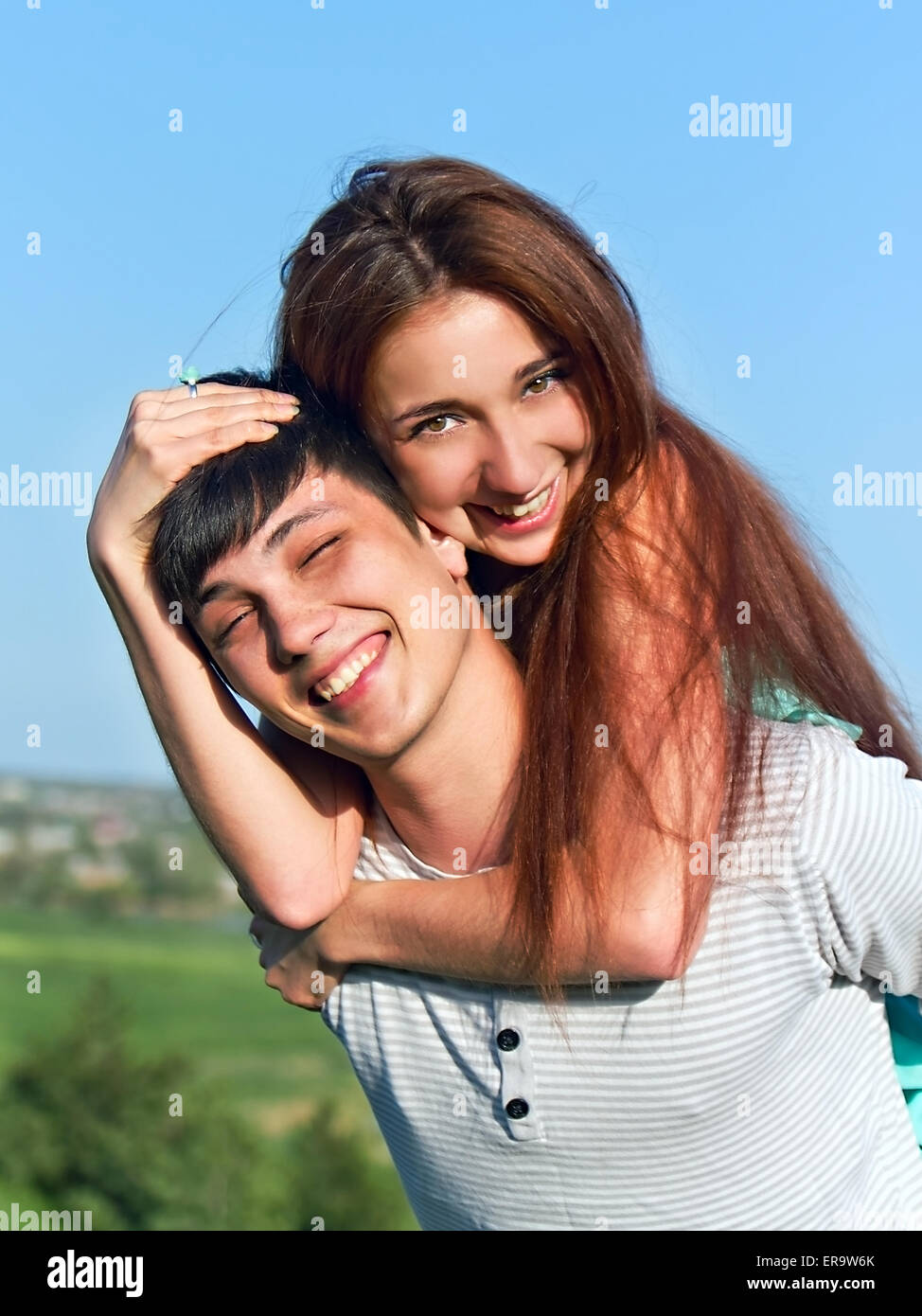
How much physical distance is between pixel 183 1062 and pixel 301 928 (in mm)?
26498

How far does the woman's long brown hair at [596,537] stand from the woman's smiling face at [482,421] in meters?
0.04

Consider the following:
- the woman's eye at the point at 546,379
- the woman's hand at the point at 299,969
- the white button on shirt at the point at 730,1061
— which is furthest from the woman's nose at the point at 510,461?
the woman's hand at the point at 299,969

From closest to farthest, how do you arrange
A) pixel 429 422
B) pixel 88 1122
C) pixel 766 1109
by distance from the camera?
1. pixel 766 1109
2. pixel 429 422
3. pixel 88 1122

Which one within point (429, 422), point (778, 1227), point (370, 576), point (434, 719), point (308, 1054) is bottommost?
point (308, 1054)

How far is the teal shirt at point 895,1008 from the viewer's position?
10.1ft

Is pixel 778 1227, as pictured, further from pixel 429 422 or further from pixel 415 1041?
pixel 429 422

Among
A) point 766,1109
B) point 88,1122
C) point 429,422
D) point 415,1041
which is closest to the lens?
point 766,1109

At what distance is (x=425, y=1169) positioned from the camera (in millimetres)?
3201

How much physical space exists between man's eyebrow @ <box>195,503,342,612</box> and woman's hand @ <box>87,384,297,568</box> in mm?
189

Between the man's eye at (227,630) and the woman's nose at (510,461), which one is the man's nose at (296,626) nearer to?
the man's eye at (227,630)

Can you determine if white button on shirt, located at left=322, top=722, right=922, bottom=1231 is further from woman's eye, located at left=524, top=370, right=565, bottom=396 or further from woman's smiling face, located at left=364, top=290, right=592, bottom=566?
woman's eye, located at left=524, top=370, right=565, bottom=396

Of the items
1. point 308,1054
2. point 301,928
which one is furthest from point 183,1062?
point 308,1054

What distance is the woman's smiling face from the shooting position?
327cm

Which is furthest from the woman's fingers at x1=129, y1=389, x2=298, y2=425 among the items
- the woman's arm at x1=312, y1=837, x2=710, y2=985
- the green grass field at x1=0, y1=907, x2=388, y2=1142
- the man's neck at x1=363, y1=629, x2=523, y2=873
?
the green grass field at x1=0, y1=907, x2=388, y2=1142
